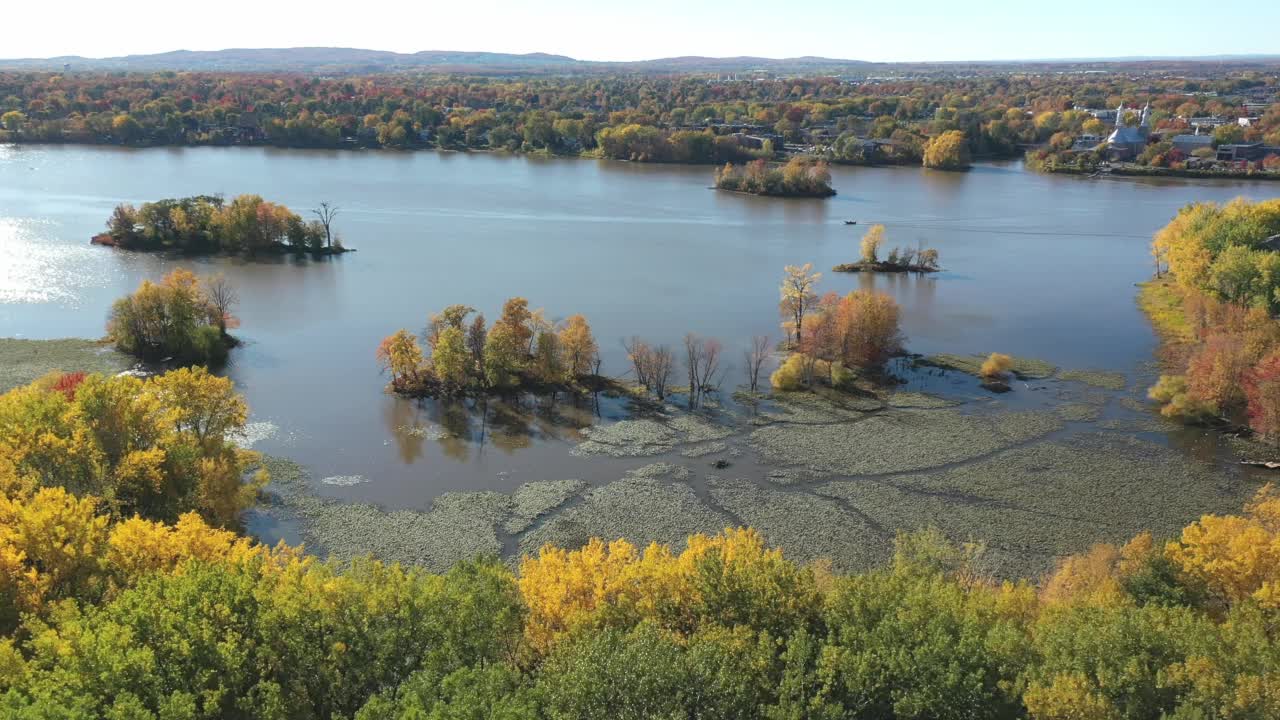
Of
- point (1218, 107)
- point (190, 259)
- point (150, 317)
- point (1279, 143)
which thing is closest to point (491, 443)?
point (150, 317)

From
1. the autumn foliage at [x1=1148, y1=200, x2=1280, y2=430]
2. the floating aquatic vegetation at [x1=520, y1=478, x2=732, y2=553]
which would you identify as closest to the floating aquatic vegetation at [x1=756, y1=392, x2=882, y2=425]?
the floating aquatic vegetation at [x1=520, y1=478, x2=732, y2=553]

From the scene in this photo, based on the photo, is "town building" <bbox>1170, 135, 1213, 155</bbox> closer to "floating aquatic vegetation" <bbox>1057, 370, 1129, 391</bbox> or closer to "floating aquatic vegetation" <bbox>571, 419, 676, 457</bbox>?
"floating aquatic vegetation" <bbox>1057, 370, 1129, 391</bbox>

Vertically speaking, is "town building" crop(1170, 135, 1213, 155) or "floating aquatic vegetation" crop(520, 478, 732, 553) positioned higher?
"town building" crop(1170, 135, 1213, 155)

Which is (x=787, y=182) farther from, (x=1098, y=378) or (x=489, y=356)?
(x=489, y=356)

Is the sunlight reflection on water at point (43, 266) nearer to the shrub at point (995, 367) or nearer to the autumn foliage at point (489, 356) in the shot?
the autumn foliage at point (489, 356)

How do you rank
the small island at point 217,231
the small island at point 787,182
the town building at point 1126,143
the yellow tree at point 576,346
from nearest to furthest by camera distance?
the yellow tree at point 576,346, the small island at point 217,231, the small island at point 787,182, the town building at point 1126,143

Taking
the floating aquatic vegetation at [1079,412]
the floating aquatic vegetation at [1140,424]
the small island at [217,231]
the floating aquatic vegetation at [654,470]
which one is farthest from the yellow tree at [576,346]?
the small island at [217,231]
